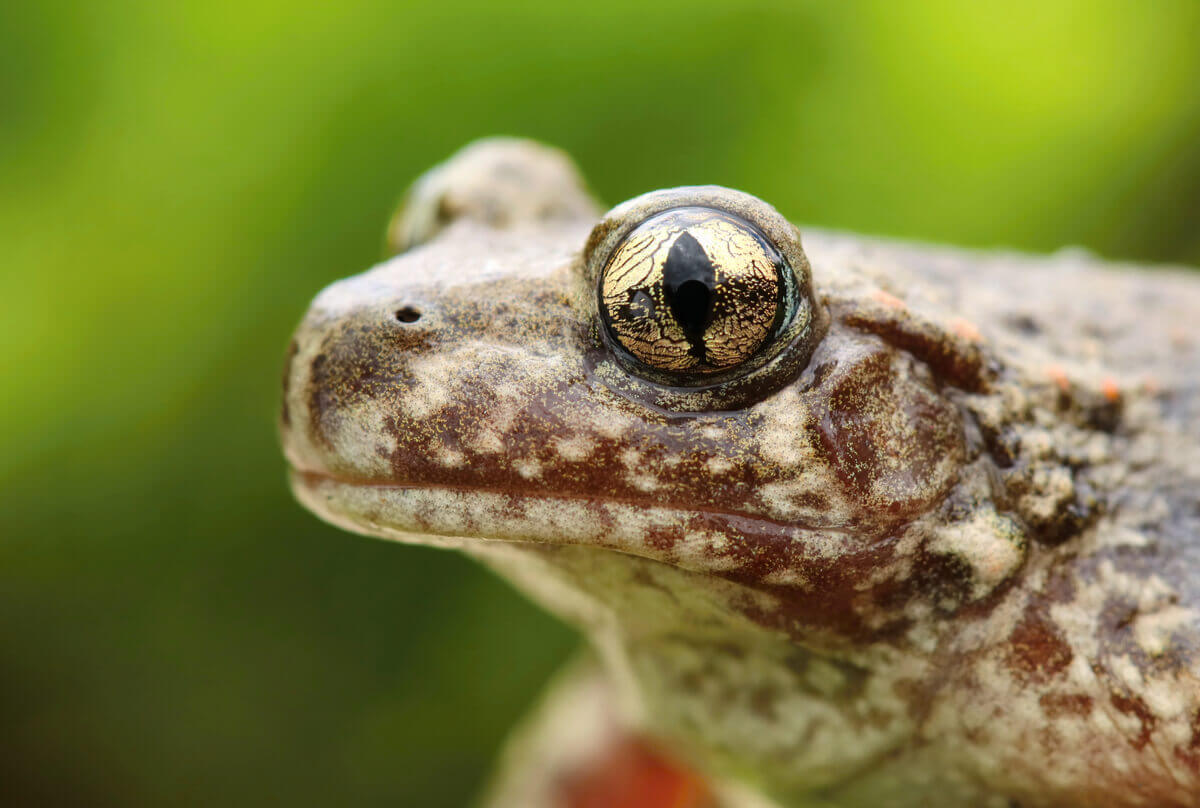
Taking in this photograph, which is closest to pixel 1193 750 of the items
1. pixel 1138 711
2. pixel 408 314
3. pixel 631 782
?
pixel 1138 711

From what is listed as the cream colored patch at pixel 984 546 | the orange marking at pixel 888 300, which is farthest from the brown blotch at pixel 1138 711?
the orange marking at pixel 888 300

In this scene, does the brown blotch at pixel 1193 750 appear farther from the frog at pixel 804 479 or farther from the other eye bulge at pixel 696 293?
the other eye bulge at pixel 696 293

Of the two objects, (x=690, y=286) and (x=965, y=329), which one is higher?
(x=965, y=329)

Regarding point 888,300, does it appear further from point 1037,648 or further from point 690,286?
point 1037,648

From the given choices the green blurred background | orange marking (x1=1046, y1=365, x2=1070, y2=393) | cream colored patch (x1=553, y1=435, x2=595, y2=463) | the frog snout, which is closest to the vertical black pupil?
cream colored patch (x1=553, y1=435, x2=595, y2=463)

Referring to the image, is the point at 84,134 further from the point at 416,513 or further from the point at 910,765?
the point at 910,765

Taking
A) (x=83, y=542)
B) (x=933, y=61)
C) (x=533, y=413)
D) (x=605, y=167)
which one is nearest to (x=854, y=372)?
(x=533, y=413)

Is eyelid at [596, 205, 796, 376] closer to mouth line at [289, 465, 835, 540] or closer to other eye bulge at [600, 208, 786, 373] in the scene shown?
other eye bulge at [600, 208, 786, 373]
